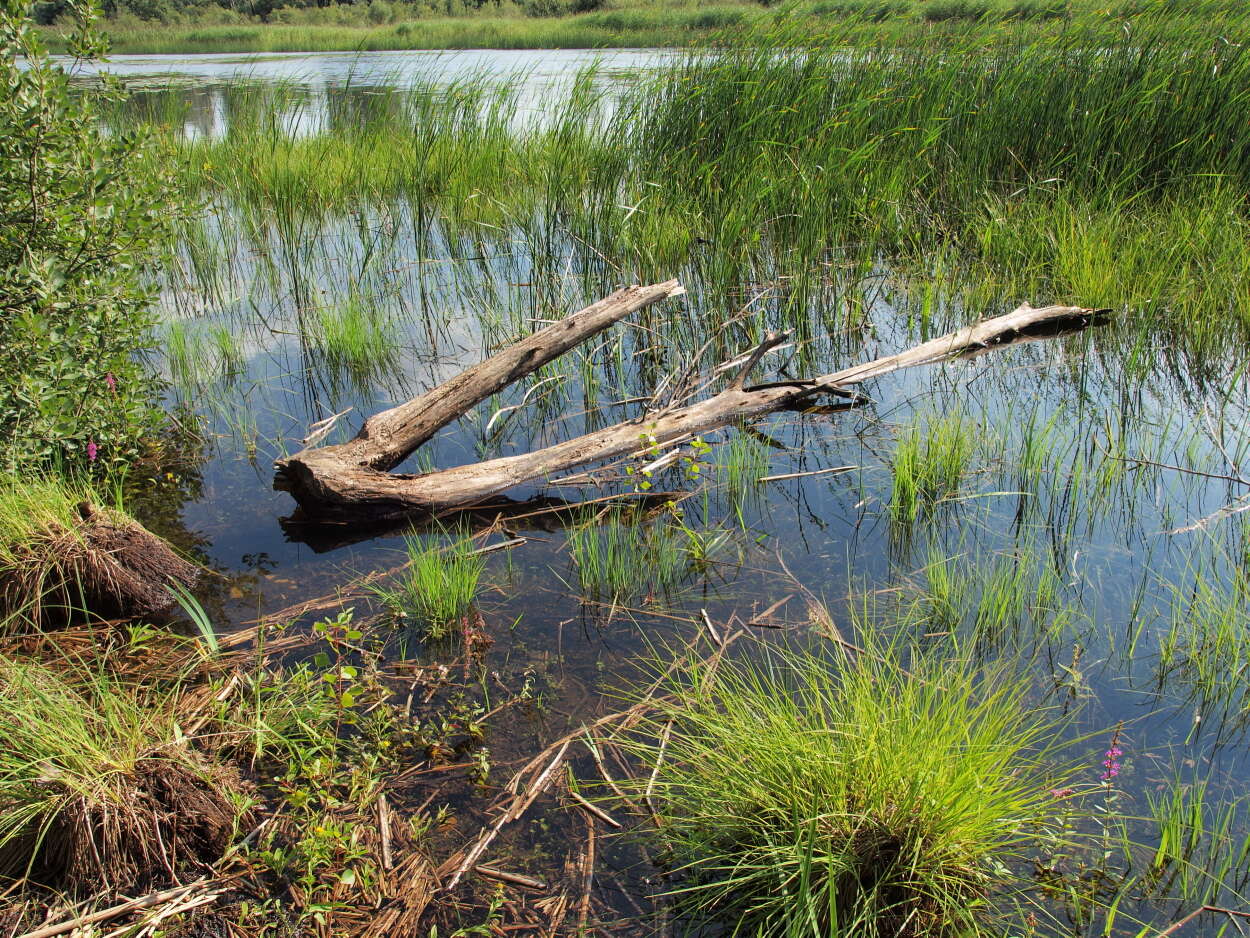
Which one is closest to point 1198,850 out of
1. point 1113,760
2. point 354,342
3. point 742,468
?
point 1113,760

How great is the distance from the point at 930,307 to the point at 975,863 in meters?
3.99

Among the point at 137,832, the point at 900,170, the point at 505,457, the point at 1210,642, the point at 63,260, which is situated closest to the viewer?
the point at 137,832

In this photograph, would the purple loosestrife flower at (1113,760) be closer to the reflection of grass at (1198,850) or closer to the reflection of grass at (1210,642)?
the reflection of grass at (1198,850)

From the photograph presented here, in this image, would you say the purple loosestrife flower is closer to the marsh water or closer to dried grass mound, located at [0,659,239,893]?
the marsh water

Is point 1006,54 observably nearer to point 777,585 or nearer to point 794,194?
point 794,194

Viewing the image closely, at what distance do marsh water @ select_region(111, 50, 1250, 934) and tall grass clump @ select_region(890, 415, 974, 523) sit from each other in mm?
29

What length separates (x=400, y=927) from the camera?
1.86 meters

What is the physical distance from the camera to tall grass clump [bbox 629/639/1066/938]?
172cm

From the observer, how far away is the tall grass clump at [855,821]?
1.72 m

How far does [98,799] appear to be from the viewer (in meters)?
1.86

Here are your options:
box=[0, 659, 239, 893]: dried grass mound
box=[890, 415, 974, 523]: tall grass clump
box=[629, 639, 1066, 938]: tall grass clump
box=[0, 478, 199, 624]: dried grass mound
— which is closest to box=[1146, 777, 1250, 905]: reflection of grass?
box=[629, 639, 1066, 938]: tall grass clump

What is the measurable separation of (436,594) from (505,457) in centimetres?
104

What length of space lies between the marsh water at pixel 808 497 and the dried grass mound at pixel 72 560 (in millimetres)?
240

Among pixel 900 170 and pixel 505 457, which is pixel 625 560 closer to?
pixel 505 457
